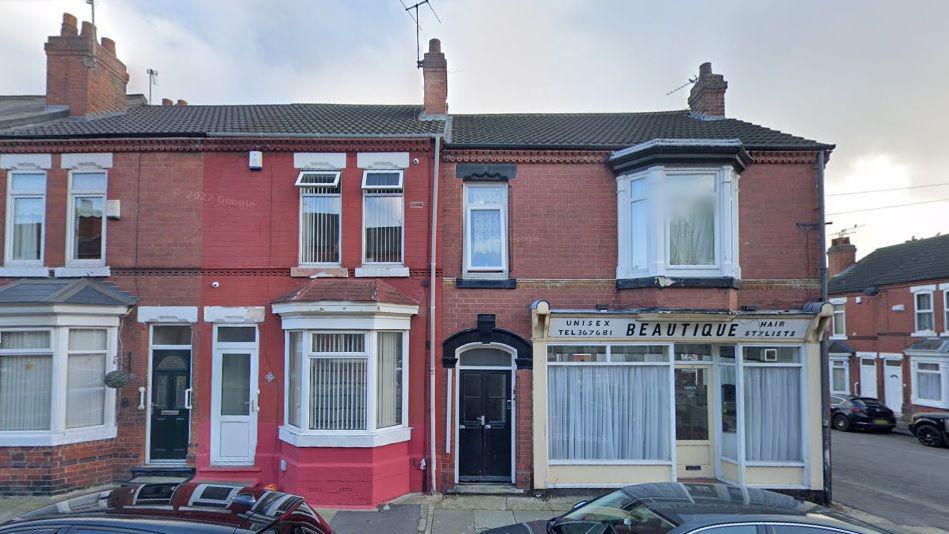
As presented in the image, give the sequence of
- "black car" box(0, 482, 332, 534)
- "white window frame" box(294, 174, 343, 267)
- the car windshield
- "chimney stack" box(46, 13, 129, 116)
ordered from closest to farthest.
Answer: "black car" box(0, 482, 332, 534), the car windshield, "white window frame" box(294, 174, 343, 267), "chimney stack" box(46, 13, 129, 116)

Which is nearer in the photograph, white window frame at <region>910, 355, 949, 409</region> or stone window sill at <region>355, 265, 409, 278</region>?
stone window sill at <region>355, 265, 409, 278</region>

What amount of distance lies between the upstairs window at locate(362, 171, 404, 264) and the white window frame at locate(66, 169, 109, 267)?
506cm

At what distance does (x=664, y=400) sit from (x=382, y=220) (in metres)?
6.52

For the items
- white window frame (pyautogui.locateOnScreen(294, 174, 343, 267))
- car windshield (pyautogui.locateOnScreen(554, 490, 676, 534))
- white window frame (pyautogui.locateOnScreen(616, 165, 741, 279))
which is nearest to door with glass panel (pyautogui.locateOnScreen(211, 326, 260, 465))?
white window frame (pyautogui.locateOnScreen(294, 174, 343, 267))

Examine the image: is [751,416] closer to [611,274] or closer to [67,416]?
[611,274]

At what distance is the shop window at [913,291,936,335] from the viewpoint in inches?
837

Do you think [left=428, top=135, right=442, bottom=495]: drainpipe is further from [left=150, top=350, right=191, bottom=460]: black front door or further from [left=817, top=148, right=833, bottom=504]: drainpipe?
[left=817, top=148, right=833, bottom=504]: drainpipe

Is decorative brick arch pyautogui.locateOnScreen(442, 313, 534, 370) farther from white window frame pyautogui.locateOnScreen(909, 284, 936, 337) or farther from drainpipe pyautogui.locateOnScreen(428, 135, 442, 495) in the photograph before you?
white window frame pyautogui.locateOnScreen(909, 284, 936, 337)

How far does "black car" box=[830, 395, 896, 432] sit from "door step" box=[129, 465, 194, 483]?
22.1 meters

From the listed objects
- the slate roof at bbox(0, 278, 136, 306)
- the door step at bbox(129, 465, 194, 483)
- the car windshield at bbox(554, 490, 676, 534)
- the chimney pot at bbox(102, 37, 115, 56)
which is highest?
the chimney pot at bbox(102, 37, 115, 56)

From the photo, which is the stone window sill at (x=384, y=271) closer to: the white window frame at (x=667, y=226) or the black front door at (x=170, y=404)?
the black front door at (x=170, y=404)

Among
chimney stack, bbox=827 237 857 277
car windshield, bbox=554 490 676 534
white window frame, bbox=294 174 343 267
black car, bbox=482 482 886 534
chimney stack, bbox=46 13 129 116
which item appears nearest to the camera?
black car, bbox=482 482 886 534

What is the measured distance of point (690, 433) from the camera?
10398 millimetres

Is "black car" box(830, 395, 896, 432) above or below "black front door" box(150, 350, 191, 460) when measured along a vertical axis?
below
